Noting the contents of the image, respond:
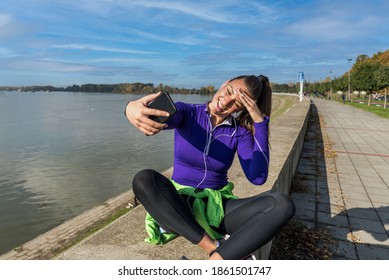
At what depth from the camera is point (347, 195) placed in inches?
208

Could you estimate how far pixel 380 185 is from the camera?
5.91 meters

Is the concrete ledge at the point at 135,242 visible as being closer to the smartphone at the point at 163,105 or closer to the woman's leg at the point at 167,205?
the woman's leg at the point at 167,205

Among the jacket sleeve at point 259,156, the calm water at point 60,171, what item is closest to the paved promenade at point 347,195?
the jacket sleeve at point 259,156

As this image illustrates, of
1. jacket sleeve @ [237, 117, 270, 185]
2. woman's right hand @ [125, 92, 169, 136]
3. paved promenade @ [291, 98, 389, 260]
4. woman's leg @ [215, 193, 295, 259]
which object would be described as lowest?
paved promenade @ [291, 98, 389, 260]

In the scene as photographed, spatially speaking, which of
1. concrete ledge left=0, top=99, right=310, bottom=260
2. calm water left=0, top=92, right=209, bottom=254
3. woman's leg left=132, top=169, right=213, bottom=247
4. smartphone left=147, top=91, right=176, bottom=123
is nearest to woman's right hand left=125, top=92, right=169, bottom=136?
smartphone left=147, top=91, right=176, bottom=123

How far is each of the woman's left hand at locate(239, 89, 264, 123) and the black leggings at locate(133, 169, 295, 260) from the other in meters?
0.56

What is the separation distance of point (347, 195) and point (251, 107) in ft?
13.4

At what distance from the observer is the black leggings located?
1847 millimetres

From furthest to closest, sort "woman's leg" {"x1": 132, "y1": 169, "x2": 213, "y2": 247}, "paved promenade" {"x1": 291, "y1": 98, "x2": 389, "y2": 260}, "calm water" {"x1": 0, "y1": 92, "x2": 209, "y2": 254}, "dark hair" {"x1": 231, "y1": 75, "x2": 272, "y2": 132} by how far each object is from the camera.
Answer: "calm water" {"x1": 0, "y1": 92, "x2": 209, "y2": 254} < "paved promenade" {"x1": 291, "y1": 98, "x2": 389, "y2": 260} < "dark hair" {"x1": 231, "y1": 75, "x2": 272, "y2": 132} < "woman's leg" {"x1": 132, "y1": 169, "x2": 213, "y2": 247}

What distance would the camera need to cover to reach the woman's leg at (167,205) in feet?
6.52

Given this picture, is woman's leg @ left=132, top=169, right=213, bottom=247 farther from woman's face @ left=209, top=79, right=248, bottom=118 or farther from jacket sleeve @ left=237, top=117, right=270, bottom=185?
woman's face @ left=209, top=79, right=248, bottom=118
